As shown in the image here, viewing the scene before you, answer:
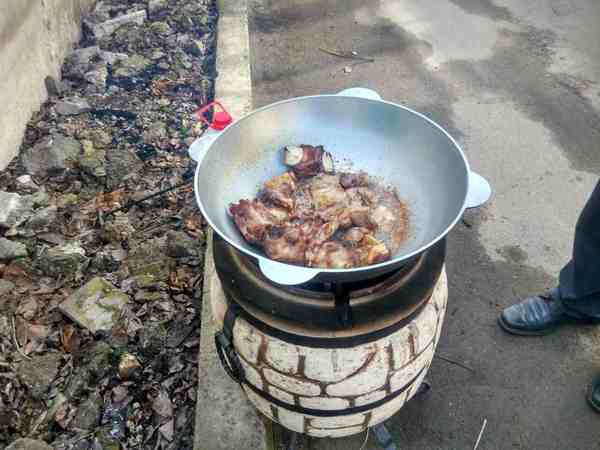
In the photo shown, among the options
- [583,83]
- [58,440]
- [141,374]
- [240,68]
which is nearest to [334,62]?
[240,68]

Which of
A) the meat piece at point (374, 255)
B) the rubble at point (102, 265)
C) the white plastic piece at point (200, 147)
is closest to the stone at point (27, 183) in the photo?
the rubble at point (102, 265)

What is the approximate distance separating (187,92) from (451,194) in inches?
151

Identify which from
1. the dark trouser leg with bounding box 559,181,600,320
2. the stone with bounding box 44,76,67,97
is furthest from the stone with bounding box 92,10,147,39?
the dark trouser leg with bounding box 559,181,600,320

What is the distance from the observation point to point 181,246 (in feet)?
11.1

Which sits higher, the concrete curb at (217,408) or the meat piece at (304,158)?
the meat piece at (304,158)

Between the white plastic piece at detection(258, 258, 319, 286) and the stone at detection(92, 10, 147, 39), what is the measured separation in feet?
17.9

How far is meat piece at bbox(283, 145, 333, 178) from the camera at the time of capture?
2.34 metres

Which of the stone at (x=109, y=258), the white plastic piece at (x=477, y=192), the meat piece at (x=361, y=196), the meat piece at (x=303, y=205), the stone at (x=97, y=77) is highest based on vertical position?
the white plastic piece at (x=477, y=192)

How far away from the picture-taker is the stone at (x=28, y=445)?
7.69 feet

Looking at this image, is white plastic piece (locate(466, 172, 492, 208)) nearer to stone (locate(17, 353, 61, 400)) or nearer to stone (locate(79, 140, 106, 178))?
stone (locate(17, 353, 61, 400))

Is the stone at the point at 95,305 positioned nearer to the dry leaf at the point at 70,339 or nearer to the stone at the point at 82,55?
the dry leaf at the point at 70,339

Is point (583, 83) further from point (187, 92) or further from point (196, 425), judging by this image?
point (196, 425)

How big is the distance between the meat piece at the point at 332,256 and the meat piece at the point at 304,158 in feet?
1.63

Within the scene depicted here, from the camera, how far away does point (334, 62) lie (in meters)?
5.82
